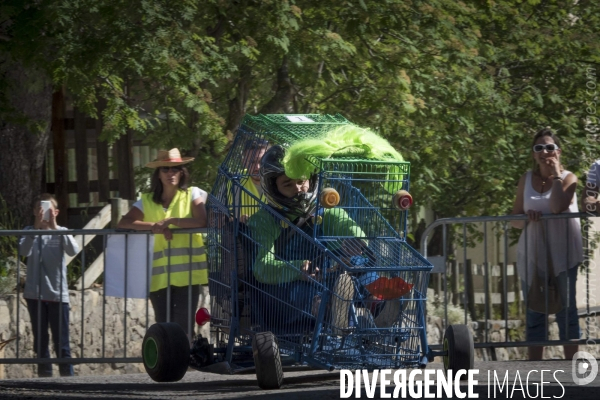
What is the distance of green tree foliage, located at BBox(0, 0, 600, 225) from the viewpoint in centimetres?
1222

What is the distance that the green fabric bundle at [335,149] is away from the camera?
7949mm

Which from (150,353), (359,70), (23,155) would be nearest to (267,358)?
(150,353)

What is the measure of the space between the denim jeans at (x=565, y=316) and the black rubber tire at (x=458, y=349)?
2615 mm

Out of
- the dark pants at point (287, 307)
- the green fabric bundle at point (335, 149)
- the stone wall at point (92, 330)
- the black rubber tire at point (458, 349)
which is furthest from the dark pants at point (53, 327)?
the black rubber tire at point (458, 349)

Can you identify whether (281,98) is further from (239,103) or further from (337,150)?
(337,150)

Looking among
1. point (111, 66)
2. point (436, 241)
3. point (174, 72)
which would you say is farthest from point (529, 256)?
point (436, 241)

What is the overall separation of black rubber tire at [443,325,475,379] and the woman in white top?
2582mm

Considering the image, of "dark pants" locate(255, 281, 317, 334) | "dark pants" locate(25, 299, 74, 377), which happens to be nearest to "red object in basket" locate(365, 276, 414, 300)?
"dark pants" locate(255, 281, 317, 334)

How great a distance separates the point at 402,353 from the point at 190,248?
10.3 feet

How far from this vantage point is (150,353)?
8.78m

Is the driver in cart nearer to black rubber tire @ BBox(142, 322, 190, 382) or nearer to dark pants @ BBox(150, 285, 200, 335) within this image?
black rubber tire @ BBox(142, 322, 190, 382)

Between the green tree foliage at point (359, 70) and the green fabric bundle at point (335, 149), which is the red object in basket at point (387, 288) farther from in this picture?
the green tree foliage at point (359, 70)

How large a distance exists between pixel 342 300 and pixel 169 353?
63.4 inches

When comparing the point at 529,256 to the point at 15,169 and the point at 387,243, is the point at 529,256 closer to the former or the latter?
the point at 387,243
